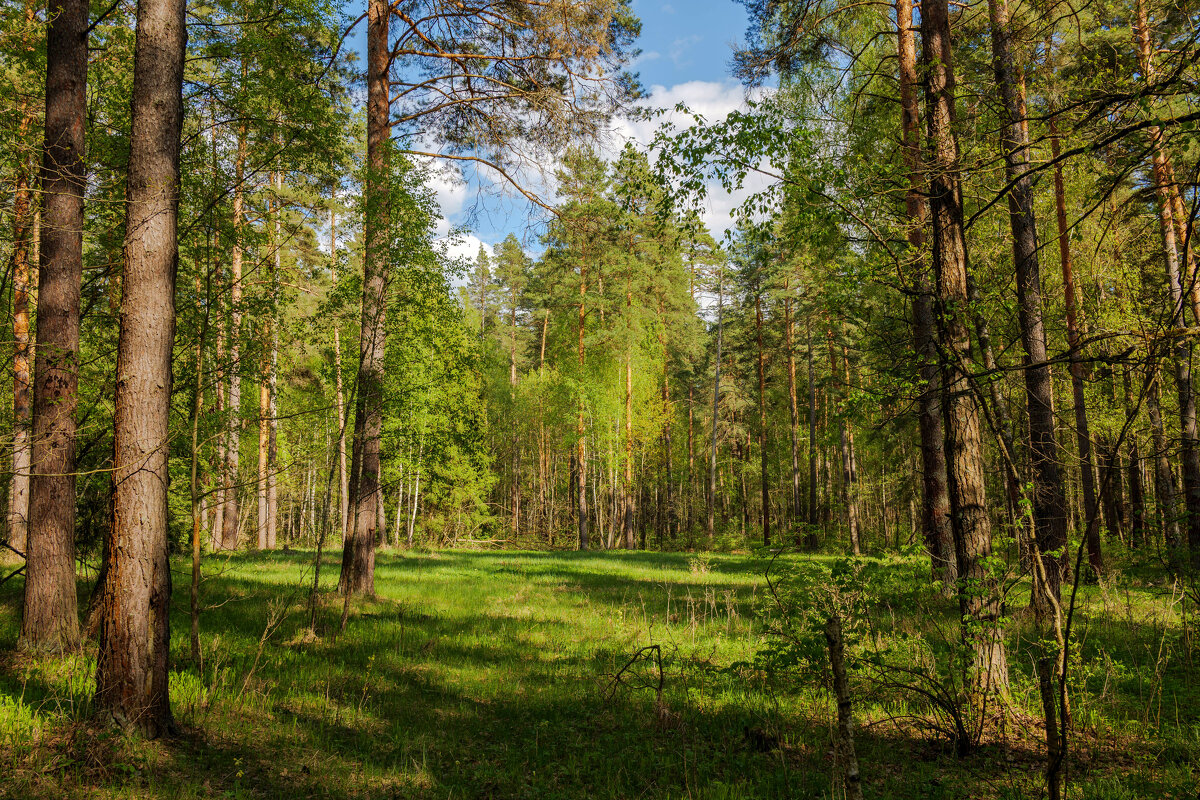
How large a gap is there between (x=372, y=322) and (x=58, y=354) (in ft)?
10.7

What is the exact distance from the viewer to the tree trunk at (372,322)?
26.7 feet

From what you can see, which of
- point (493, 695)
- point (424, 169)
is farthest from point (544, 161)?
point (493, 695)

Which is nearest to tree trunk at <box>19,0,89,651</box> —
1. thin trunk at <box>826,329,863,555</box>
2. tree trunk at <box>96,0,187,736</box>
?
tree trunk at <box>96,0,187,736</box>

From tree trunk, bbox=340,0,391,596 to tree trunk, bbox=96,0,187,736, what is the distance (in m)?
2.99

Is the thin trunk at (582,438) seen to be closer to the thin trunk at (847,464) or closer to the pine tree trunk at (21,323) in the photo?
the thin trunk at (847,464)

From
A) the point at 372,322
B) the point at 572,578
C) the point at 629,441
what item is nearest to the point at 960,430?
the point at 372,322

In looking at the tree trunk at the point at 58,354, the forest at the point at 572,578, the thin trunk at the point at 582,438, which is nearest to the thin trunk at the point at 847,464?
the forest at the point at 572,578

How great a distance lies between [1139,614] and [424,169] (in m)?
12.5

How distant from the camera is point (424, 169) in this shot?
937 cm

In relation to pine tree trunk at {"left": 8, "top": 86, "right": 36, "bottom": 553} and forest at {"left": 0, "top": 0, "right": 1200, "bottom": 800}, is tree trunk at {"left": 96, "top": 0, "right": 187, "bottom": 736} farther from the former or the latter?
pine tree trunk at {"left": 8, "top": 86, "right": 36, "bottom": 553}

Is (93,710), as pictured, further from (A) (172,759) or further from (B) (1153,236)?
(B) (1153,236)

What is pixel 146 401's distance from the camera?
434 cm

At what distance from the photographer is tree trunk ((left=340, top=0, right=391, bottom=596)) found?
814 cm

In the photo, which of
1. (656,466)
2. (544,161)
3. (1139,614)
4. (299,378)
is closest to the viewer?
(1139,614)
